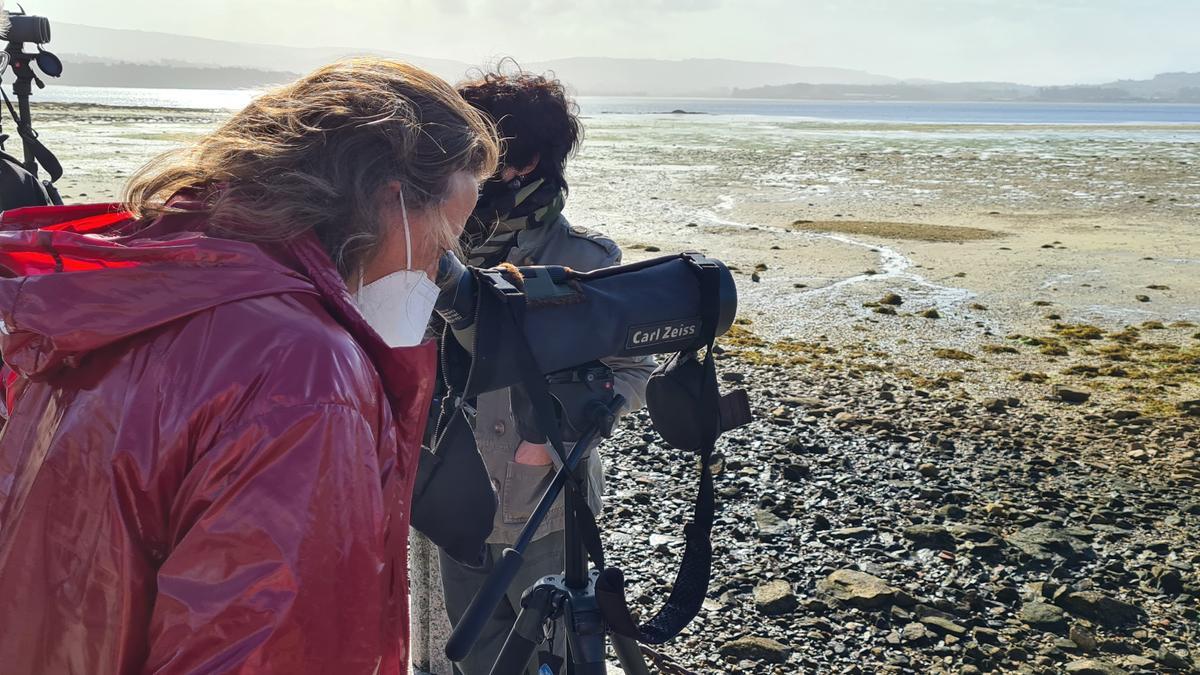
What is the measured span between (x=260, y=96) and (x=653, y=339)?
2.88 feet

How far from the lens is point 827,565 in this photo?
4492mm

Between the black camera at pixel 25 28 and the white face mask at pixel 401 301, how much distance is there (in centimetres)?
383

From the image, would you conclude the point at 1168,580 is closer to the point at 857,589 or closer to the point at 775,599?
the point at 857,589

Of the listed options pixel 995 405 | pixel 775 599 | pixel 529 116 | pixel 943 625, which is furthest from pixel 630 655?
pixel 995 405

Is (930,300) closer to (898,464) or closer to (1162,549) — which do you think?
(898,464)

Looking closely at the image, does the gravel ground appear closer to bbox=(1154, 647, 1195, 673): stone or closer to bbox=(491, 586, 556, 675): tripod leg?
bbox=(1154, 647, 1195, 673): stone

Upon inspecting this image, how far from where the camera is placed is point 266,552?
1101 mm

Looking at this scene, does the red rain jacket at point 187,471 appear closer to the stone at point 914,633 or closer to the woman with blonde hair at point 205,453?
the woman with blonde hair at point 205,453

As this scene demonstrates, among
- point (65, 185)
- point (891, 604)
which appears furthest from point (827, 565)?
point (65, 185)

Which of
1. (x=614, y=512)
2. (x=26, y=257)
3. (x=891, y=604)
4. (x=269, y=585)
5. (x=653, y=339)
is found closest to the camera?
(x=269, y=585)

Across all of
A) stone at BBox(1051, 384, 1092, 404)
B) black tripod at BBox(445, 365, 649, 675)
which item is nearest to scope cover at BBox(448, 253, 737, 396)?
black tripod at BBox(445, 365, 649, 675)

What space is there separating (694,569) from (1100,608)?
2.64 metres

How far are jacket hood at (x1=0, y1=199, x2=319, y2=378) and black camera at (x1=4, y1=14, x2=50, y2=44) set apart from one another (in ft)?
13.0

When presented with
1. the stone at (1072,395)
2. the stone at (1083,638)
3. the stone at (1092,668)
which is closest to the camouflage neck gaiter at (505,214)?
the stone at (1092,668)
